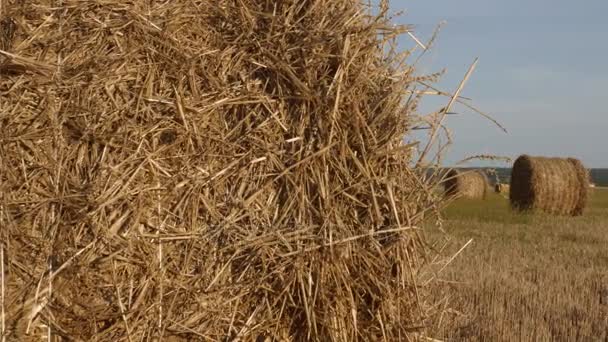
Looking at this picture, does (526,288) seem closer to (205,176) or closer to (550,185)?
(205,176)

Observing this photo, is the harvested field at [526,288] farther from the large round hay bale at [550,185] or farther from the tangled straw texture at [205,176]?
the large round hay bale at [550,185]

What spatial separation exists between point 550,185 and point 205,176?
12.4 metres

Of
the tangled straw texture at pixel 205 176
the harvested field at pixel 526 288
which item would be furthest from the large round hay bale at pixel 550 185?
the tangled straw texture at pixel 205 176

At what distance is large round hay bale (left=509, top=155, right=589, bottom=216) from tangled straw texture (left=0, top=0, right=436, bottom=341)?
453 inches

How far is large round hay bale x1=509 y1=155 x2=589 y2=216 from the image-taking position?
1402 cm

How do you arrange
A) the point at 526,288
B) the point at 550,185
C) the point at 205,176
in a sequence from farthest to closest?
1. the point at 550,185
2. the point at 526,288
3. the point at 205,176

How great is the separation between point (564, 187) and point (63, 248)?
13.0 metres

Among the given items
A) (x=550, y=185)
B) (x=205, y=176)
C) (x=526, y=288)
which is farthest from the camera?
(x=550, y=185)

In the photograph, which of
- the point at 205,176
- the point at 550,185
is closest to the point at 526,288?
the point at 205,176

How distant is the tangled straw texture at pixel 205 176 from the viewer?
253 centimetres

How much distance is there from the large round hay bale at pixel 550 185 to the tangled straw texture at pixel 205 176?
1151 cm

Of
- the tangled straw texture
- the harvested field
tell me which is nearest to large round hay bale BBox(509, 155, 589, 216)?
the harvested field

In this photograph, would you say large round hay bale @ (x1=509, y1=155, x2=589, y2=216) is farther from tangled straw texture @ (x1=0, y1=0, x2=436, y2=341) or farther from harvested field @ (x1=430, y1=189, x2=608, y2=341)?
tangled straw texture @ (x1=0, y1=0, x2=436, y2=341)

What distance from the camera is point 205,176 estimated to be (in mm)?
2742
